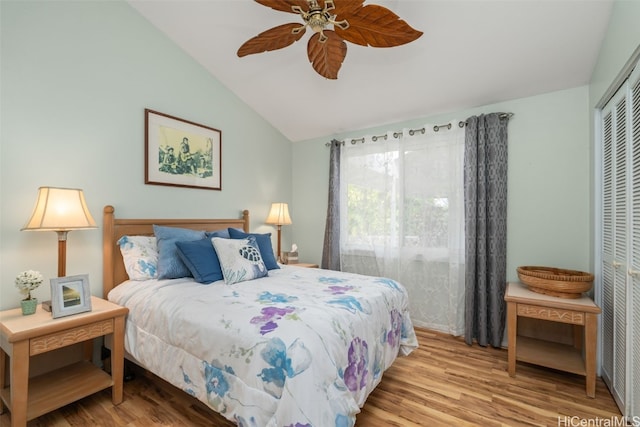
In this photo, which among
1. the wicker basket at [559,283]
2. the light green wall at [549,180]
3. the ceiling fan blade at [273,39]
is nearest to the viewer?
the ceiling fan blade at [273,39]

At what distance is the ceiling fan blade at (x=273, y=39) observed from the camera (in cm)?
171

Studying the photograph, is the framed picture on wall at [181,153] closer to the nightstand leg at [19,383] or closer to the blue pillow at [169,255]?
the blue pillow at [169,255]

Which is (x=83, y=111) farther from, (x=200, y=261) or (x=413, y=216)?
(x=413, y=216)

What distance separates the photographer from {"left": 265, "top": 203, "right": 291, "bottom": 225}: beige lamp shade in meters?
3.81

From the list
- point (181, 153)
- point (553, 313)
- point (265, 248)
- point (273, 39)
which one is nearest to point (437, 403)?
point (553, 313)

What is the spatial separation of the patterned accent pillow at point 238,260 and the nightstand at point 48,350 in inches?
27.6

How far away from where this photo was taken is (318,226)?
412 cm

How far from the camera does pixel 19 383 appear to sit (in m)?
1.50

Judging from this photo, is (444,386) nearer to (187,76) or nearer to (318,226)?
(318,226)

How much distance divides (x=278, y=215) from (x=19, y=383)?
2673 mm

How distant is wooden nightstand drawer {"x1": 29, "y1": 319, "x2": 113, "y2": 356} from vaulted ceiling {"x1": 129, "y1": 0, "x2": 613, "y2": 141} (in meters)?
2.56

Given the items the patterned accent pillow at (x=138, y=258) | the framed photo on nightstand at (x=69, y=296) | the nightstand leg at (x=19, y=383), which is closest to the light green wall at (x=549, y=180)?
the patterned accent pillow at (x=138, y=258)

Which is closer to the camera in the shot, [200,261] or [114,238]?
[200,261]

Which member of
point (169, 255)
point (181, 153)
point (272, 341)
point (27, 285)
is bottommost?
point (272, 341)
